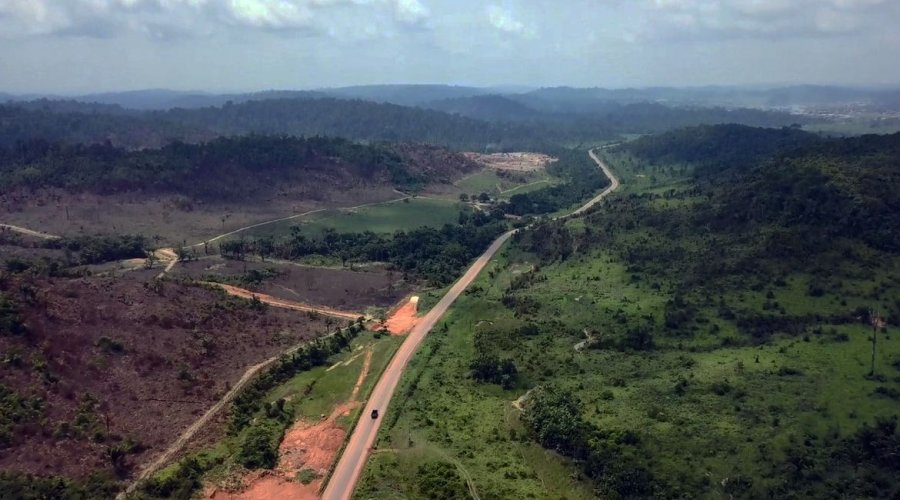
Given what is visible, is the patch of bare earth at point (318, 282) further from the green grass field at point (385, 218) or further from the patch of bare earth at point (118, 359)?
the green grass field at point (385, 218)

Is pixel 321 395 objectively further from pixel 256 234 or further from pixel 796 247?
pixel 256 234

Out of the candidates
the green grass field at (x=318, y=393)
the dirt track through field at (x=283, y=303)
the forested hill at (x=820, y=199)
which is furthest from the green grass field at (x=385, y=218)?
the green grass field at (x=318, y=393)

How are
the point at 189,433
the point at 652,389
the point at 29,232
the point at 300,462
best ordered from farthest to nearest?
the point at 29,232 < the point at 652,389 < the point at 189,433 < the point at 300,462

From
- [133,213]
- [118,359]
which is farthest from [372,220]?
[118,359]

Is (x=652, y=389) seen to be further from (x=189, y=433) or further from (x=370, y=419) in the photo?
(x=189, y=433)

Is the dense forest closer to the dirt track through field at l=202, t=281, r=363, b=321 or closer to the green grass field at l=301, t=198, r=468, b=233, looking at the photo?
the dirt track through field at l=202, t=281, r=363, b=321

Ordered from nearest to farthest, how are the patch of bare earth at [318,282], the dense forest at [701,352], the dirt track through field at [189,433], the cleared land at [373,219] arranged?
the dirt track through field at [189,433]
the dense forest at [701,352]
the patch of bare earth at [318,282]
the cleared land at [373,219]
